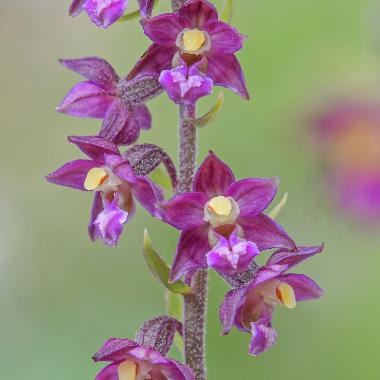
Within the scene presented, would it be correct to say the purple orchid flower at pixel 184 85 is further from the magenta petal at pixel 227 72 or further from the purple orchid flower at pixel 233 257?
the purple orchid flower at pixel 233 257

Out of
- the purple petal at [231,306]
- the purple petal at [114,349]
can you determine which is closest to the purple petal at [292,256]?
the purple petal at [231,306]

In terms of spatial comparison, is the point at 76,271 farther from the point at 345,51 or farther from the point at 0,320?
the point at 345,51

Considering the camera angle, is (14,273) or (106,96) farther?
(14,273)

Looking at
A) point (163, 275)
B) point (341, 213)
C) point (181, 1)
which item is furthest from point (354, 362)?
point (181, 1)

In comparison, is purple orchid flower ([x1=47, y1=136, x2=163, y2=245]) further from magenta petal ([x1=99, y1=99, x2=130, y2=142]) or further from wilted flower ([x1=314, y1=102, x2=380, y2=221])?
wilted flower ([x1=314, y1=102, x2=380, y2=221])

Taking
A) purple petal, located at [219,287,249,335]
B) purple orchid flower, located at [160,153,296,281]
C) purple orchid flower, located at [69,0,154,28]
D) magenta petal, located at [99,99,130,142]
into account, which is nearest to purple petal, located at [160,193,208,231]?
purple orchid flower, located at [160,153,296,281]

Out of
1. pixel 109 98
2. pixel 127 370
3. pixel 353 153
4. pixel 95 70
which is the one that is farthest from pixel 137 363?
pixel 353 153
